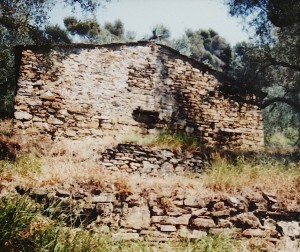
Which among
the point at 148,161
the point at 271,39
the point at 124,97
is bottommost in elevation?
the point at 148,161

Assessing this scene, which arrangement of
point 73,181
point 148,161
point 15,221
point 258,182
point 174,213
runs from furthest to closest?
point 148,161, point 258,182, point 73,181, point 174,213, point 15,221

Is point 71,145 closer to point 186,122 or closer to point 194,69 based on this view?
point 186,122

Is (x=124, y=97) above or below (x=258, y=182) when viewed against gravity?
above

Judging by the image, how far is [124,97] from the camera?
11727 mm

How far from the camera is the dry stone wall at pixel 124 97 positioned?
10641 millimetres

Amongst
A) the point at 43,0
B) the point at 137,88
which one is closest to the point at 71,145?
the point at 137,88

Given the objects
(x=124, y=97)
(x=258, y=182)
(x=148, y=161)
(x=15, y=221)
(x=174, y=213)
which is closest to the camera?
(x=15, y=221)

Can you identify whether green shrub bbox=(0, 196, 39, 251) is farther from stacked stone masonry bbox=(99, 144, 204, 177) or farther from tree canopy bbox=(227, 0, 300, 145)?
tree canopy bbox=(227, 0, 300, 145)

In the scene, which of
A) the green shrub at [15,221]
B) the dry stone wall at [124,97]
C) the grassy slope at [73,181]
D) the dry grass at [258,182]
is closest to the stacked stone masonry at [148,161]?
the grassy slope at [73,181]

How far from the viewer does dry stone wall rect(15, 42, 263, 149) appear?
34.9ft

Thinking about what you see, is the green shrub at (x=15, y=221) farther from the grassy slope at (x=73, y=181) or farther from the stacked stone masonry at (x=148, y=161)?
the stacked stone masonry at (x=148, y=161)

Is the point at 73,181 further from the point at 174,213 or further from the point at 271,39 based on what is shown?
the point at 271,39

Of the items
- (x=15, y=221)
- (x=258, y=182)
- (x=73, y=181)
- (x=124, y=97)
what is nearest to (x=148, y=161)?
(x=124, y=97)

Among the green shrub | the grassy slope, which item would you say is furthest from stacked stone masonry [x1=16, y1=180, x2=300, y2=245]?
the green shrub
